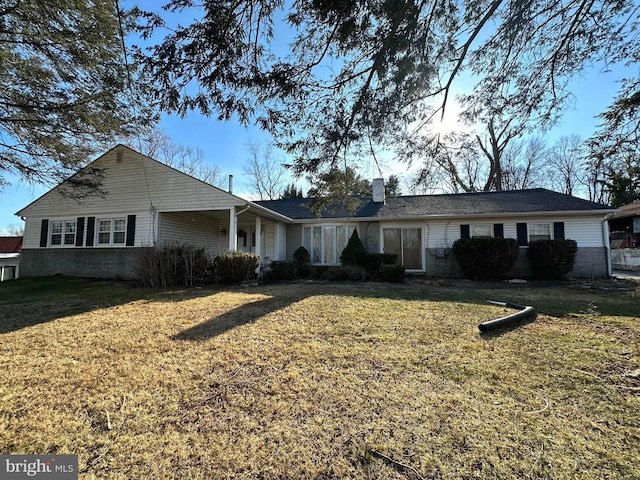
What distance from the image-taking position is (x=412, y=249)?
1296 centimetres

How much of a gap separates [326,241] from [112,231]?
9.05 m

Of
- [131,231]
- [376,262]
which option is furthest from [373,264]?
[131,231]

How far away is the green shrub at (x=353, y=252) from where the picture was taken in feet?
39.7

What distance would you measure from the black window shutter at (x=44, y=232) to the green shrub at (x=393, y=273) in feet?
46.8

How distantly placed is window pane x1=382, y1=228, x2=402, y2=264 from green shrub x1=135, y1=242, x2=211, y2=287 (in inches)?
304

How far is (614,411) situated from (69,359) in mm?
5323

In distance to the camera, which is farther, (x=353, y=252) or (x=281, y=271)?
(x=353, y=252)

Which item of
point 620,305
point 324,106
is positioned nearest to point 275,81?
point 324,106

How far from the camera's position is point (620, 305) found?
6141 mm

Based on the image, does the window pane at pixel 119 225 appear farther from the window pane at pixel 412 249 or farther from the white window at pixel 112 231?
the window pane at pixel 412 249

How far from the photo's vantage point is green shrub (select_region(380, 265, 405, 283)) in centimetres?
1053

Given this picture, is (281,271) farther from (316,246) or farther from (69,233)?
(69,233)

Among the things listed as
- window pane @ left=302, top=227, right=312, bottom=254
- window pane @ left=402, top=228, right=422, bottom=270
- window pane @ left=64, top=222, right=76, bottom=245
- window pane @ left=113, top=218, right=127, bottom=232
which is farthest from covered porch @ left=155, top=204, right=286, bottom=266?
window pane @ left=402, top=228, right=422, bottom=270

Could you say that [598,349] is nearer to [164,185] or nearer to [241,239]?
[164,185]
